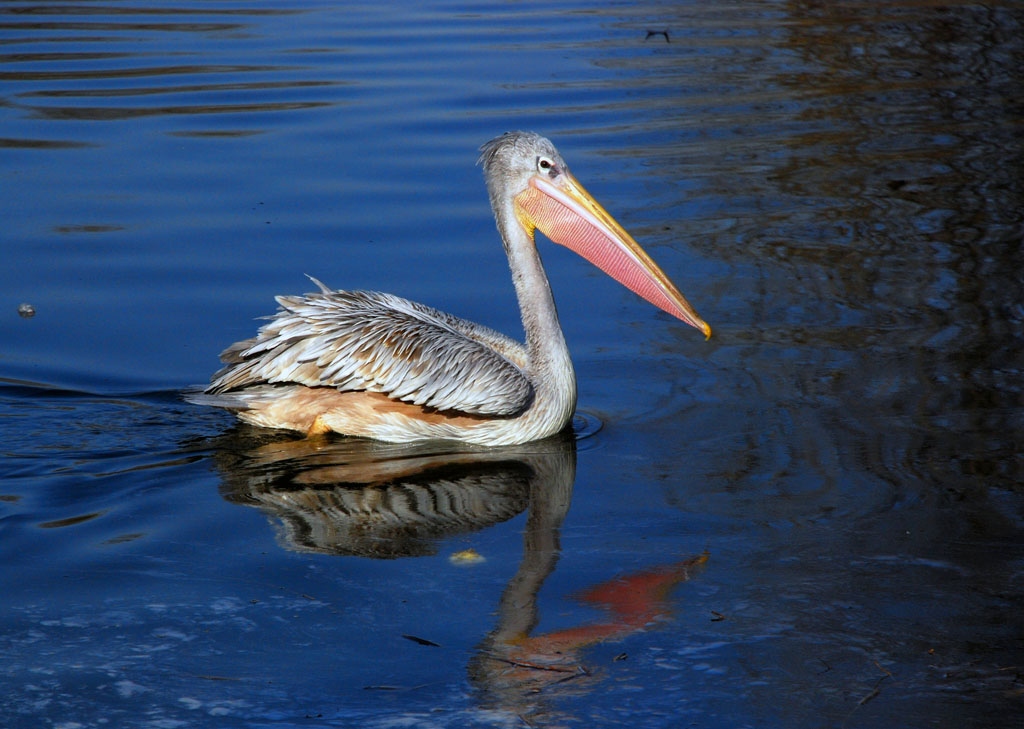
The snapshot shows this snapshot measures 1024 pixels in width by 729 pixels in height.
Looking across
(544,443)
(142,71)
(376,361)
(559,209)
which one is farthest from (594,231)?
(142,71)

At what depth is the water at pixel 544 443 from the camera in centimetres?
338

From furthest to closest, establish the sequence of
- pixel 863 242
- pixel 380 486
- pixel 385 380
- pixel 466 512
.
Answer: pixel 863 242
pixel 385 380
pixel 380 486
pixel 466 512

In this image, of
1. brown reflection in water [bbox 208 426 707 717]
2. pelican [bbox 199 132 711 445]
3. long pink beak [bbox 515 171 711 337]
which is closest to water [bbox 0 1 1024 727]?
brown reflection in water [bbox 208 426 707 717]

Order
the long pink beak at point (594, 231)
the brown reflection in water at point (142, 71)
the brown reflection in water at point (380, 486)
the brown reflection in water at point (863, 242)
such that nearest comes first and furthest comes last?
the brown reflection in water at point (380, 486)
the brown reflection in water at point (863, 242)
the long pink beak at point (594, 231)
the brown reflection in water at point (142, 71)

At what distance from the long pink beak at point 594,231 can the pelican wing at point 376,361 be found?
623 mm

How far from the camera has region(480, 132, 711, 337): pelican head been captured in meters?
5.32

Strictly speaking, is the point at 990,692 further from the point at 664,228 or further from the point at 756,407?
the point at 664,228

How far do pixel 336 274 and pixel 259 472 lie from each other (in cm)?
196

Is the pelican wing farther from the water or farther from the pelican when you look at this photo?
the water

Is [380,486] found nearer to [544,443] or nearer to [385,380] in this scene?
[385,380]

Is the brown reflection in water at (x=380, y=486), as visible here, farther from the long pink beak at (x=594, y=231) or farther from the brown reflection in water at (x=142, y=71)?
the brown reflection in water at (x=142, y=71)

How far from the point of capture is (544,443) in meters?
5.12

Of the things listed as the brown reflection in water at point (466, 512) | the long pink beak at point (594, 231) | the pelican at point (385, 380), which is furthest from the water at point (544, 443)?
the long pink beak at point (594, 231)

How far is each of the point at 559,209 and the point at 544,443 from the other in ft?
3.20
